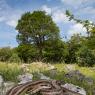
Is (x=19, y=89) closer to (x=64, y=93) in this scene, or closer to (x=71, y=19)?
(x=64, y=93)

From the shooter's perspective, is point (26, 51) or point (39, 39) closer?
point (26, 51)

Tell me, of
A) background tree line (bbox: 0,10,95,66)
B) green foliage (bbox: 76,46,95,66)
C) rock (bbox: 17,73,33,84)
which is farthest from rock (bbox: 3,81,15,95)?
background tree line (bbox: 0,10,95,66)

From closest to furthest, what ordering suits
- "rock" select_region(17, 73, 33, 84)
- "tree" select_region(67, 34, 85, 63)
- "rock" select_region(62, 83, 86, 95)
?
1. "rock" select_region(62, 83, 86, 95)
2. "rock" select_region(17, 73, 33, 84)
3. "tree" select_region(67, 34, 85, 63)

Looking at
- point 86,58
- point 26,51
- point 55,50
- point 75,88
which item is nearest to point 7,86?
point 75,88

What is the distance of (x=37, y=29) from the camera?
2820 inches

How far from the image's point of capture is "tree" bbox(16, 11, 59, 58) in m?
71.4

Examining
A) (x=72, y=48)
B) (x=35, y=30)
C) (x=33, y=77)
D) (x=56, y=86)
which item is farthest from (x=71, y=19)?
(x=35, y=30)

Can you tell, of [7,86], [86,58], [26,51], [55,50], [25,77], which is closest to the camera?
[7,86]

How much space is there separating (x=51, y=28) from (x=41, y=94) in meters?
65.5

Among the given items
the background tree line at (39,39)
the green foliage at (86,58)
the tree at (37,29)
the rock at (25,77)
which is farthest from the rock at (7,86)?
the tree at (37,29)

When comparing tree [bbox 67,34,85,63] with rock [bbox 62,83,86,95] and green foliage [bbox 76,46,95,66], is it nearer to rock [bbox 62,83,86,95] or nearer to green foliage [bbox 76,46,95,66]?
green foliage [bbox 76,46,95,66]

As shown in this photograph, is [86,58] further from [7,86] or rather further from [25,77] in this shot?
[7,86]

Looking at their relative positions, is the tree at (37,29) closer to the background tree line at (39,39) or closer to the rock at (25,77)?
the background tree line at (39,39)

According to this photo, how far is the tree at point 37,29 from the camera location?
71.4 m
